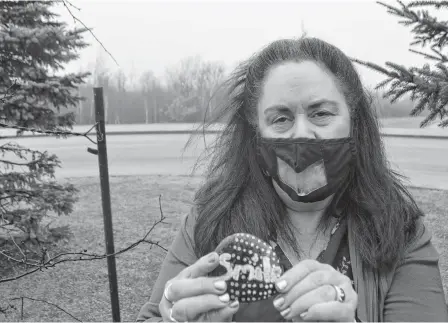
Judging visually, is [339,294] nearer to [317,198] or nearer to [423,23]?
[317,198]

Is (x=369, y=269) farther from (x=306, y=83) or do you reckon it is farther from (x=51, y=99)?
(x=51, y=99)

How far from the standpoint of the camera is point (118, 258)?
5.49 m

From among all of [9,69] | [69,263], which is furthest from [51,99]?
[69,263]

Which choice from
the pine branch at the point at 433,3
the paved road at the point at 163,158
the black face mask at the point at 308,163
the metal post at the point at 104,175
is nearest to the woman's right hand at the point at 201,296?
the black face mask at the point at 308,163

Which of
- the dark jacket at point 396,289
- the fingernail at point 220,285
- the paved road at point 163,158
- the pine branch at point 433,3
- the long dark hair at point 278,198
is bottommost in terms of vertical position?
the paved road at point 163,158

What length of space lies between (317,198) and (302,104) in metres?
0.32

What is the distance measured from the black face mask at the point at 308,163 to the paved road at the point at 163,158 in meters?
6.52

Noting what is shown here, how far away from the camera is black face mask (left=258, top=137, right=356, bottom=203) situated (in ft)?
4.64

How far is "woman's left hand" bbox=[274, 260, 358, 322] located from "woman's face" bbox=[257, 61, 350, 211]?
1.53 ft

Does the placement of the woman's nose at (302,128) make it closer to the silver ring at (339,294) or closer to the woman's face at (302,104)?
the woman's face at (302,104)

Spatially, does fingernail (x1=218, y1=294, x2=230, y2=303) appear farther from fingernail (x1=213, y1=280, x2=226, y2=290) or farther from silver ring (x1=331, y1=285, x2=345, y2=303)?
silver ring (x1=331, y1=285, x2=345, y2=303)

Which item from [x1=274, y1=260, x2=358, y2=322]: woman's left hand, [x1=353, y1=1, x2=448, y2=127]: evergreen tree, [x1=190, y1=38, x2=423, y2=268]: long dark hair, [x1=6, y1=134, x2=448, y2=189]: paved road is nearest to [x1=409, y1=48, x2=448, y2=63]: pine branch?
[x1=353, y1=1, x2=448, y2=127]: evergreen tree

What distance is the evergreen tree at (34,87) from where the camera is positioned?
166 inches

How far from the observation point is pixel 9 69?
174 inches
